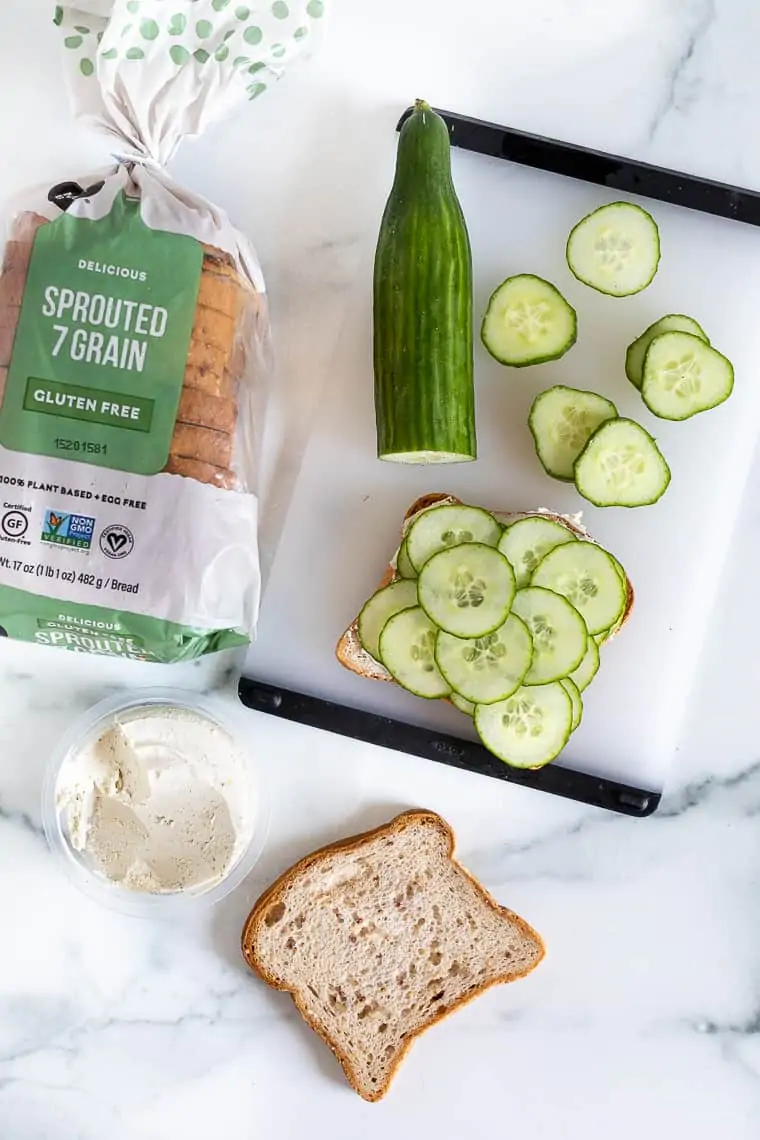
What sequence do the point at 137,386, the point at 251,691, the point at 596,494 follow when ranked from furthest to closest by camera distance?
the point at 251,691
the point at 596,494
the point at 137,386

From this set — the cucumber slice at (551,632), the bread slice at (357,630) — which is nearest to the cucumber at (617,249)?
the bread slice at (357,630)

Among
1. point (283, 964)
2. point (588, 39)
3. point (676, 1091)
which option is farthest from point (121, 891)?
point (588, 39)

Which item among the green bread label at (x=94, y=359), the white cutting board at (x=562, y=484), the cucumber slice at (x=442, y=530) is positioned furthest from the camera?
the white cutting board at (x=562, y=484)

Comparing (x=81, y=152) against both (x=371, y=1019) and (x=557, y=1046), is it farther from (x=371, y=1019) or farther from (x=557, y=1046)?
(x=557, y=1046)

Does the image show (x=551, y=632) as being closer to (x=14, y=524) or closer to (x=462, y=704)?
(x=462, y=704)

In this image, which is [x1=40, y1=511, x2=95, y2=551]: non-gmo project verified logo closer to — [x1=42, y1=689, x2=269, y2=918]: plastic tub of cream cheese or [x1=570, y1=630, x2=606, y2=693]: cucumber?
[x1=42, y1=689, x2=269, y2=918]: plastic tub of cream cheese

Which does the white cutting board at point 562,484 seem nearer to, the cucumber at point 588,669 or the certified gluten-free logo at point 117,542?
the cucumber at point 588,669

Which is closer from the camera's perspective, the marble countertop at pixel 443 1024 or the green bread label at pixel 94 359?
the green bread label at pixel 94 359

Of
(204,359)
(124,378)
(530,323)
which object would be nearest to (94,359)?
(124,378)
